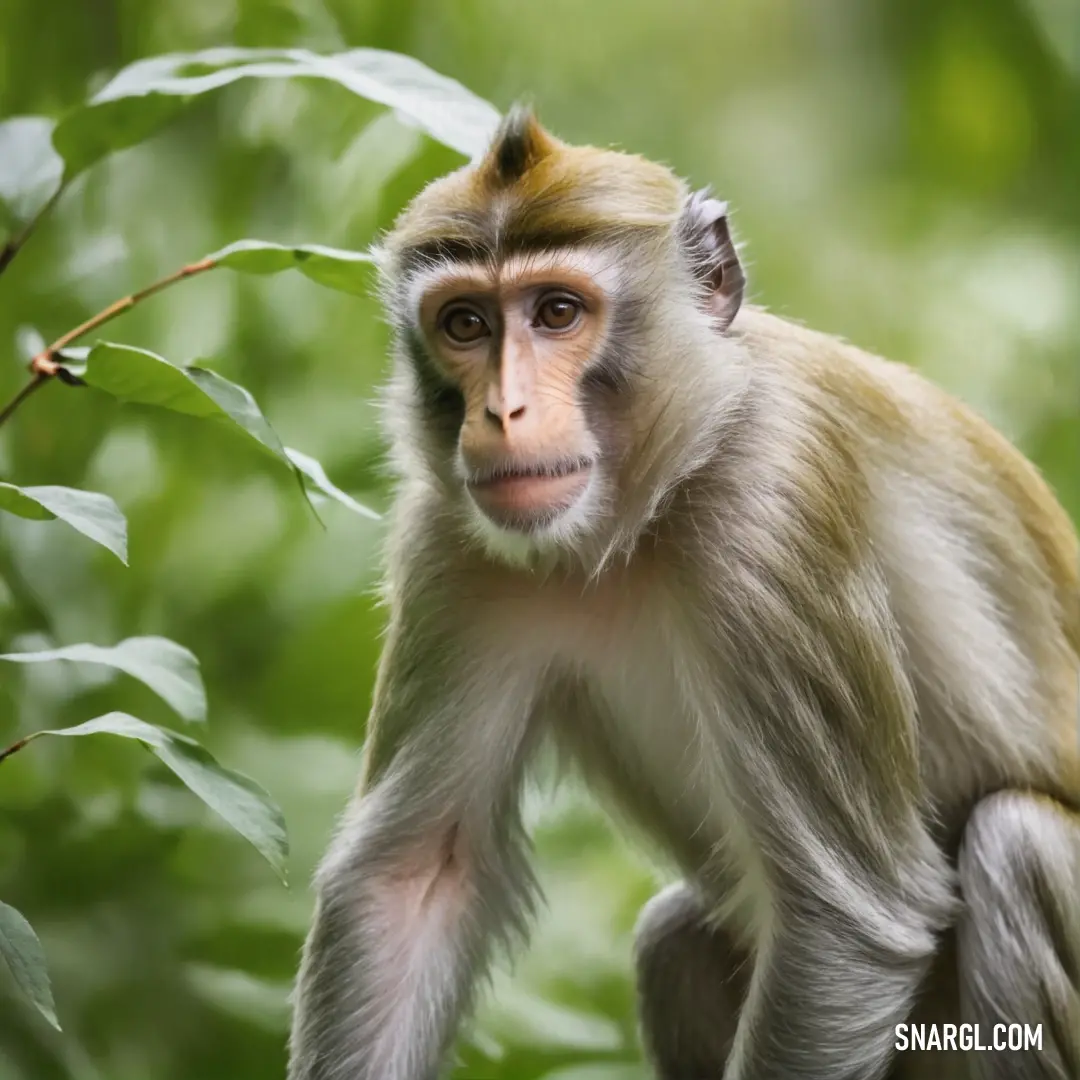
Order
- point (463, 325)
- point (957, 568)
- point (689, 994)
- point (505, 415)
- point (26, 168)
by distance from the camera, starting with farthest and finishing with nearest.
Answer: point (689, 994), point (957, 568), point (26, 168), point (463, 325), point (505, 415)

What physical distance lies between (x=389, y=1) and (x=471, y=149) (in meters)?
2.63

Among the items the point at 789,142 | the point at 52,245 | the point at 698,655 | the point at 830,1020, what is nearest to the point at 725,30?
the point at 789,142

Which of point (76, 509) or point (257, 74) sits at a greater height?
point (257, 74)

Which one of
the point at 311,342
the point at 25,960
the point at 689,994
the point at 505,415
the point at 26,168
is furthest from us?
the point at 311,342

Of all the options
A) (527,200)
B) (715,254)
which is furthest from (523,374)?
(715,254)

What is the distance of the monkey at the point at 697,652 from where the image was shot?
2.76 m

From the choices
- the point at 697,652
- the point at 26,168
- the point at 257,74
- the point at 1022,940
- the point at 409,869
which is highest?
the point at 257,74

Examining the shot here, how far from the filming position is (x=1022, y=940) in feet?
9.64

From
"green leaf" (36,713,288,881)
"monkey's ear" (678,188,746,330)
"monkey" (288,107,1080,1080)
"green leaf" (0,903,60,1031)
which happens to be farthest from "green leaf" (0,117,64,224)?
"green leaf" (0,903,60,1031)

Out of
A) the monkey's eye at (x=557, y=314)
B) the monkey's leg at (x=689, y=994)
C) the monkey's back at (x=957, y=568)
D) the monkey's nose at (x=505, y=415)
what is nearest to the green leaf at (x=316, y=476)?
the monkey's nose at (x=505, y=415)

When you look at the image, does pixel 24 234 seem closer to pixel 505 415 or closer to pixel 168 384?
pixel 168 384

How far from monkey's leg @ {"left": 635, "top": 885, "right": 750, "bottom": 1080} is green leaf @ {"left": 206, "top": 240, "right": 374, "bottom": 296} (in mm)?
1643

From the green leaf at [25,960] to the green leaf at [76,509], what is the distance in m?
0.63

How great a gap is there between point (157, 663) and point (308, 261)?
886mm
